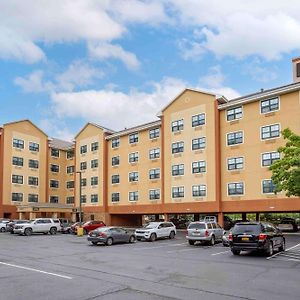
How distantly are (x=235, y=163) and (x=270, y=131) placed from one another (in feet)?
16.8

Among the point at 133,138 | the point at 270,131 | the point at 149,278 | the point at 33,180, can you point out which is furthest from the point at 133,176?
the point at 149,278

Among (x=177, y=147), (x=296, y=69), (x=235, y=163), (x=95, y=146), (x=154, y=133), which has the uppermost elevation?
(x=296, y=69)

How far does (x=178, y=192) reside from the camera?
48.8 meters

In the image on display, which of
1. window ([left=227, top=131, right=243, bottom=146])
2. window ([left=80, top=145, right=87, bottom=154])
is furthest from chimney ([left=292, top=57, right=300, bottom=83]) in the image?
window ([left=80, top=145, right=87, bottom=154])

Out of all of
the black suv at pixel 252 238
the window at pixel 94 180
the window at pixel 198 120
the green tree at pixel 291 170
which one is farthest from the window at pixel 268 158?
the window at pixel 94 180

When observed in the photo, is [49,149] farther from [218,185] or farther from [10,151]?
[218,185]

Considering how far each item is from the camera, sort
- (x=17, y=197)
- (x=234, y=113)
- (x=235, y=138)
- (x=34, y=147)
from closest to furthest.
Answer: (x=235, y=138), (x=234, y=113), (x=17, y=197), (x=34, y=147)

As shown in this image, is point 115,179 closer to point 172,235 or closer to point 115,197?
point 115,197

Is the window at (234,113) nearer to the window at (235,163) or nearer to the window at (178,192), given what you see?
the window at (235,163)

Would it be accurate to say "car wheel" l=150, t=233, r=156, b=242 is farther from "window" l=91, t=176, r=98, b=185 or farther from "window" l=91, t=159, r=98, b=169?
"window" l=91, t=159, r=98, b=169

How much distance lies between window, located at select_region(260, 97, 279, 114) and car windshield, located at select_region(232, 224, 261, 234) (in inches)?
895

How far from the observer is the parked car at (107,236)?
30.1m

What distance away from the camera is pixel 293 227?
4550 cm

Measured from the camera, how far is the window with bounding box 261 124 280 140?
40844mm
